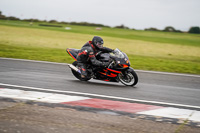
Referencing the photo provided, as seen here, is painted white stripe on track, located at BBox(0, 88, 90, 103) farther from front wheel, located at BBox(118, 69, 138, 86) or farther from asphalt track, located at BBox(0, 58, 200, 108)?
front wheel, located at BBox(118, 69, 138, 86)

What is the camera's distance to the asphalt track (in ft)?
24.1

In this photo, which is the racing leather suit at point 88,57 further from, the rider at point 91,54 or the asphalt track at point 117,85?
the asphalt track at point 117,85

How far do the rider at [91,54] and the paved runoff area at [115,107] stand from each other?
2.13 m

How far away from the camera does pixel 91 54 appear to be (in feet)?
28.3

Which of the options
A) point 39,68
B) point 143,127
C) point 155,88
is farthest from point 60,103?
point 39,68

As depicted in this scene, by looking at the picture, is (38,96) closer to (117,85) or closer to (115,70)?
(115,70)

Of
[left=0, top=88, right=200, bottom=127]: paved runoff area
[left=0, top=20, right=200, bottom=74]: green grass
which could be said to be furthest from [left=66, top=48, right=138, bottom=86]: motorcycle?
[left=0, top=20, right=200, bottom=74]: green grass

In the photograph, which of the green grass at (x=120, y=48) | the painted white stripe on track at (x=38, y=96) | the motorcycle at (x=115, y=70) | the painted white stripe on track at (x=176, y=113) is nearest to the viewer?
the painted white stripe on track at (x=176, y=113)

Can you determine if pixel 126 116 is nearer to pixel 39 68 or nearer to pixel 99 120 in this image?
pixel 99 120

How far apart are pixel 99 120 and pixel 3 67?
699 centimetres

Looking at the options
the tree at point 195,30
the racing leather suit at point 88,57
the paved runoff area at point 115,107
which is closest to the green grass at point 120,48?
the racing leather suit at point 88,57

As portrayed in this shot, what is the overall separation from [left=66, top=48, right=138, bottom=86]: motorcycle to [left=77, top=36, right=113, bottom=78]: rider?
0.12 m

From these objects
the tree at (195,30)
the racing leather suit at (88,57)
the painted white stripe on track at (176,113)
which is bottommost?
the painted white stripe on track at (176,113)

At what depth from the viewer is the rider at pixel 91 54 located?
8613 mm
